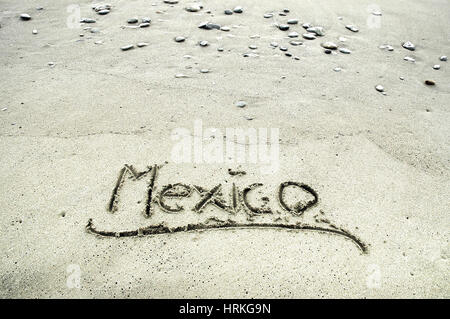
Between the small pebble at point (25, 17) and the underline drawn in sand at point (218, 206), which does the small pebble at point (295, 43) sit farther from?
the small pebble at point (25, 17)

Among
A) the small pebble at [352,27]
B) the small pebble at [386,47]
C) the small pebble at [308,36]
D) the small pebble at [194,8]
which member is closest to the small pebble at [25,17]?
the small pebble at [194,8]

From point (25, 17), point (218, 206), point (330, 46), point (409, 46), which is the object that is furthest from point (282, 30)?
point (25, 17)

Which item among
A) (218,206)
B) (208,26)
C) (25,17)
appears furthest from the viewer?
(25,17)

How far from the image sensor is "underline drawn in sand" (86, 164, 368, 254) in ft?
6.68

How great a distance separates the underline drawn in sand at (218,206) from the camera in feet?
6.68

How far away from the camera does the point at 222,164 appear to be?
96.0 inches

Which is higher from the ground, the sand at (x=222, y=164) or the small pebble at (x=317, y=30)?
the small pebble at (x=317, y=30)

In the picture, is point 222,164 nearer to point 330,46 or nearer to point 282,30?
point 330,46

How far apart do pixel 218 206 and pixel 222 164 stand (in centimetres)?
40

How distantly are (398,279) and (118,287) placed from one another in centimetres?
163

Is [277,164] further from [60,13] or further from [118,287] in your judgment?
[60,13]

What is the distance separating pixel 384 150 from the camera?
2582mm

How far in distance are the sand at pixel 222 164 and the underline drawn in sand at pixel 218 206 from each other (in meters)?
0.03
